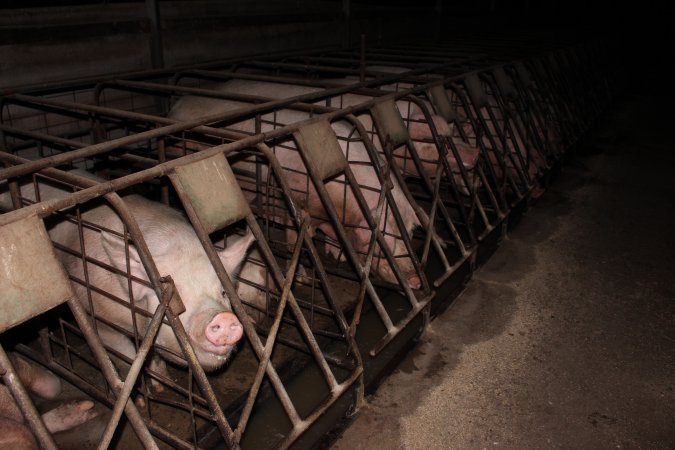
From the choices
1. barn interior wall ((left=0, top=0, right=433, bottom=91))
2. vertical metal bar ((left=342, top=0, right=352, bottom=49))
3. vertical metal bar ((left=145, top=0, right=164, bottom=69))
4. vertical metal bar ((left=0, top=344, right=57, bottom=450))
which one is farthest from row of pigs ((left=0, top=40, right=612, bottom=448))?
vertical metal bar ((left=342, top=0, right=352, bottom=49))

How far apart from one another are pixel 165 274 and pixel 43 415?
42.0 inches

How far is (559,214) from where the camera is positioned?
6.45m

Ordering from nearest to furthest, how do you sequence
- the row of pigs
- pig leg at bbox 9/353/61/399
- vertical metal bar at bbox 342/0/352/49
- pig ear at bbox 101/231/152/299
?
1. the row of pigs
2. pig ear at bbox 101/231/152/299
3. pig leg at bbox 9/353/61/399
4. vertical metal bar at bbox 342/0/352/49

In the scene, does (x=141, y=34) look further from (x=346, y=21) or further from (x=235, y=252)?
(x=346, y=21)

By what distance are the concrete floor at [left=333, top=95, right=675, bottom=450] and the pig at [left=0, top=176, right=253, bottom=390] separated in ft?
3.25

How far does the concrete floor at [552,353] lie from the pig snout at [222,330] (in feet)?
3.09

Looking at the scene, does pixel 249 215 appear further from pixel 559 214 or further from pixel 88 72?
pixel 559 214

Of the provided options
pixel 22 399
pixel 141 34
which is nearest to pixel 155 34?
pixel 141 34

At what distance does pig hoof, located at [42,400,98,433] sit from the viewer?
2908 mm

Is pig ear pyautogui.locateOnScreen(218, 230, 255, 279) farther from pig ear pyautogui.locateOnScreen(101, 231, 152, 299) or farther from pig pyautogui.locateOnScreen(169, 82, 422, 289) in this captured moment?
pig pyautogui.locateOnScreen(169, 82, 422, 289)

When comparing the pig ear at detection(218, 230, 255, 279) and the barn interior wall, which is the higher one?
the barn interior wall

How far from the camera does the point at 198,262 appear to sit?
2.80 meters

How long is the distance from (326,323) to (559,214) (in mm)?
3662

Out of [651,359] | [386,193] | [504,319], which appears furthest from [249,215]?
[651,359]
